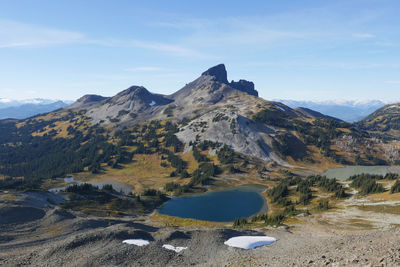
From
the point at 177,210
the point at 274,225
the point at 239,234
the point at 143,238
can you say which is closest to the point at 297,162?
the point at 177,210

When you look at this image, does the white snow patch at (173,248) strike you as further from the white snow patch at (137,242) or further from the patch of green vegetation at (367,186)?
the patch of green vegetation at (367,186)

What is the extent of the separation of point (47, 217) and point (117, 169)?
13284cm

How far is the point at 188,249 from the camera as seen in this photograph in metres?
45.1

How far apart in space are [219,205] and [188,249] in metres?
71.1

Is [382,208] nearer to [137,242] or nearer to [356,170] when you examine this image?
[137,242]

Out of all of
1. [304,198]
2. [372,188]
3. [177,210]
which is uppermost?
[372,188]

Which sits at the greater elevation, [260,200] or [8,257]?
[8,257]

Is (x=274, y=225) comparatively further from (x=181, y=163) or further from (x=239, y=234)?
(x=181, y=163)

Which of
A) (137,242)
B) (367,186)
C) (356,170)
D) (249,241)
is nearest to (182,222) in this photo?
(137,242)

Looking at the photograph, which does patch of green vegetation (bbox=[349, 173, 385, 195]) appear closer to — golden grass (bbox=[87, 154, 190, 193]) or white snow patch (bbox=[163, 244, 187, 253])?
white snow patch (bbox=[163, 244, 187, 253])

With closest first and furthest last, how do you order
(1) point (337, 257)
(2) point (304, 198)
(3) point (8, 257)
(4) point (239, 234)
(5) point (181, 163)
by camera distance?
1. (1) point (337, 257)
2. (3) point (8, 257)
3. (4) point (239, 234)
4. (2) point (304, 198)
5. (5) point (181, 163)

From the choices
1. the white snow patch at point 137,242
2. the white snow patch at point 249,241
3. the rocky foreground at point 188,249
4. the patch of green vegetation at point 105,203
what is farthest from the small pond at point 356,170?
the white snow patch at point 137,242

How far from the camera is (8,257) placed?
42.9 metres

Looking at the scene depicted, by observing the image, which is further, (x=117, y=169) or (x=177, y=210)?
(x=117, y=169)
